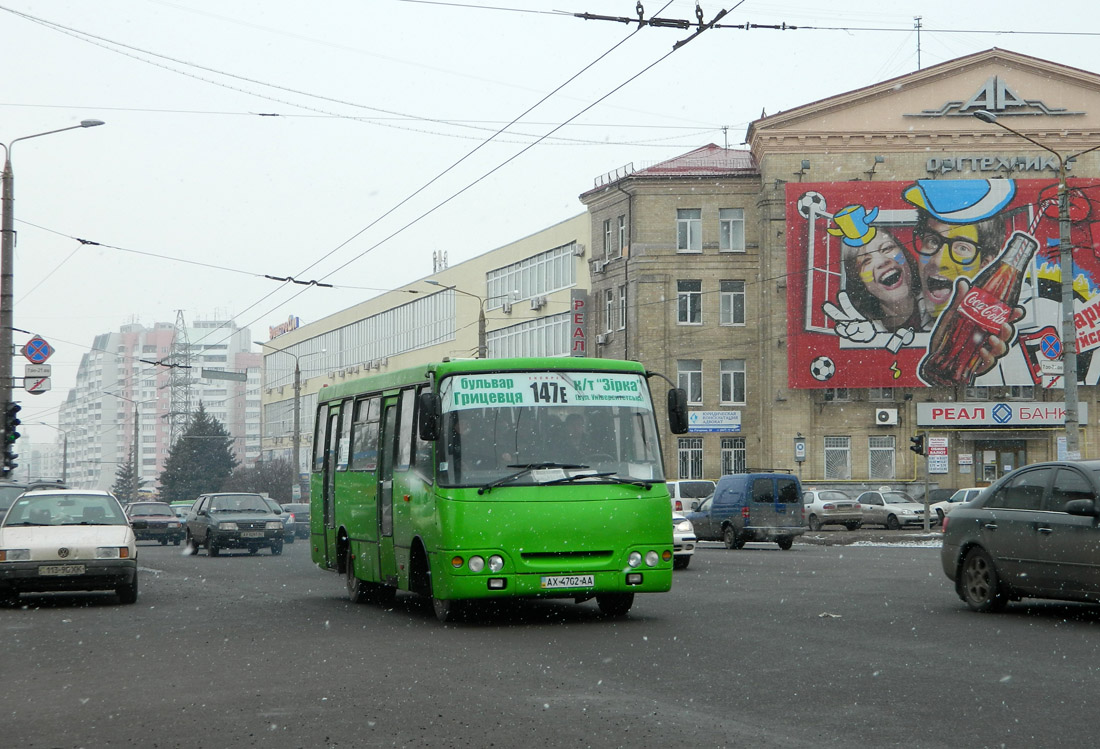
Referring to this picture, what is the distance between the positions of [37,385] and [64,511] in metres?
13.1

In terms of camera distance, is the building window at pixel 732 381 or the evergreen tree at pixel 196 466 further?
the evergreen tree at pixel 196 466

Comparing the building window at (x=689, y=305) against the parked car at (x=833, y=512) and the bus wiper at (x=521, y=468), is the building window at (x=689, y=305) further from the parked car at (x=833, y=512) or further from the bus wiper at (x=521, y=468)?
the bus wiper at (x=521, y=468)

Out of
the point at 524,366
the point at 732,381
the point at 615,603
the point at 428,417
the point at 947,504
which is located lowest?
the point at 615,603

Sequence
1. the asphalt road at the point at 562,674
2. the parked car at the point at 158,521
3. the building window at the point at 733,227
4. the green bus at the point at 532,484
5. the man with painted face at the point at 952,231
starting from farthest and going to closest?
the building window at the point at 733,227, the man with painted face at the point at 952,231, the parked car at the point at 158,521, the green bus at the point at 532,484, the asphalt road at the point at 562,674

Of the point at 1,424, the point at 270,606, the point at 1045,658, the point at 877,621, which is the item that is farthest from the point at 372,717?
the point at 1,424

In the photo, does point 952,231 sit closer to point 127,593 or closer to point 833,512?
point 833,512

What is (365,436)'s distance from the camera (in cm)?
1631

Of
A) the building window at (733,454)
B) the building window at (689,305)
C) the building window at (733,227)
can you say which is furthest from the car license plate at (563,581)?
the building window at (733,227)

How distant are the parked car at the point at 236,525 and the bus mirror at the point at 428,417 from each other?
20669 mm

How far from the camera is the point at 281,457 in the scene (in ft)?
356

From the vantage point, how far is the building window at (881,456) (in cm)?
5522

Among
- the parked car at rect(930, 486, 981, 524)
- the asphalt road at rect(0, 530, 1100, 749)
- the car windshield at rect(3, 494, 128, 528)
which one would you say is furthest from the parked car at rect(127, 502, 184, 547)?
the asphalt road at rect(0, 530, 1100, 749)

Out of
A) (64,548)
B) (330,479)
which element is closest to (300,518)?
(330,479)

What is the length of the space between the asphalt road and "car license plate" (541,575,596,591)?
1.55 ft
